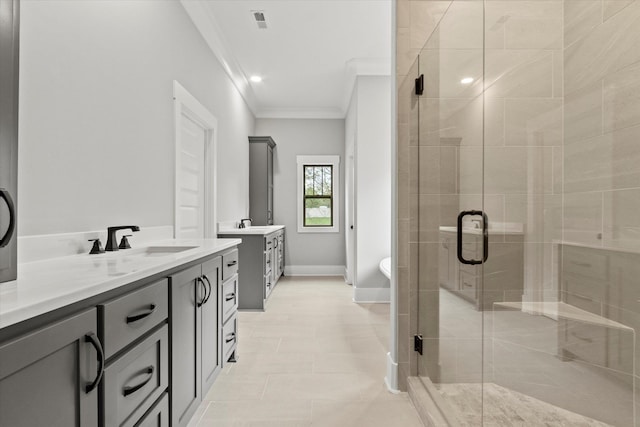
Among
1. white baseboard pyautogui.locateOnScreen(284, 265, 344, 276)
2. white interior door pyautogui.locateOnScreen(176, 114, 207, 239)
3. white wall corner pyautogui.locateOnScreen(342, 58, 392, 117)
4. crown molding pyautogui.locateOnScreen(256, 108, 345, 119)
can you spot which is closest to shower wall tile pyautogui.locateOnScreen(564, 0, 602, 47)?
white interior door pyautogui.locateOnScreen(176, 114, 207, 239)

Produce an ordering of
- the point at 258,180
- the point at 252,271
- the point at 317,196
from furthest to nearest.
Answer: the point at 317,196
the point at 258,180
the point at 252,271

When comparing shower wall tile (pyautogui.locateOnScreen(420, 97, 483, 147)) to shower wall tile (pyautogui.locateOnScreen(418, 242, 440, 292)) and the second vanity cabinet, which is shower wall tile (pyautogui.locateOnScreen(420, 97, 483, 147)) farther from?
the second vanity cabinet

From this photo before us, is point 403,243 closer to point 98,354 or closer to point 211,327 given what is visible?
point 211,327

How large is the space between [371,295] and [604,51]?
354 cm

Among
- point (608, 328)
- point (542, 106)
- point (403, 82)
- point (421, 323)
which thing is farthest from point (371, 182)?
point (608, 328)

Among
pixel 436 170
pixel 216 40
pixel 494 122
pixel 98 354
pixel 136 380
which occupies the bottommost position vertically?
pixel 136 380

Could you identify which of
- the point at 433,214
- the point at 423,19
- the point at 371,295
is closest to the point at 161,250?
the point at 433,214

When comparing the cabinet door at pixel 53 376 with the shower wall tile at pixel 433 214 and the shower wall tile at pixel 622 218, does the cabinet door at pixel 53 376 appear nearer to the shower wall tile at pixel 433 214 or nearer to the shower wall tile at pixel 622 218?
the shower wall tile at pixel 433 214

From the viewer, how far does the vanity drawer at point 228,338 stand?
2.33 meters

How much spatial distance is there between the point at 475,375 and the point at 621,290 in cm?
67

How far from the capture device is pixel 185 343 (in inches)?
65.9

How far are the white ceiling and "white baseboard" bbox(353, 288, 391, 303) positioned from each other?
108 inches

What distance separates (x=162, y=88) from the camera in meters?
2.65

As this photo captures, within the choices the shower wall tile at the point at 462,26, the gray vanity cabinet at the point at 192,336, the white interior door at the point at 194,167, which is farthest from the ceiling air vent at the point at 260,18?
the gray vanity cabinet at the point at 192,336
